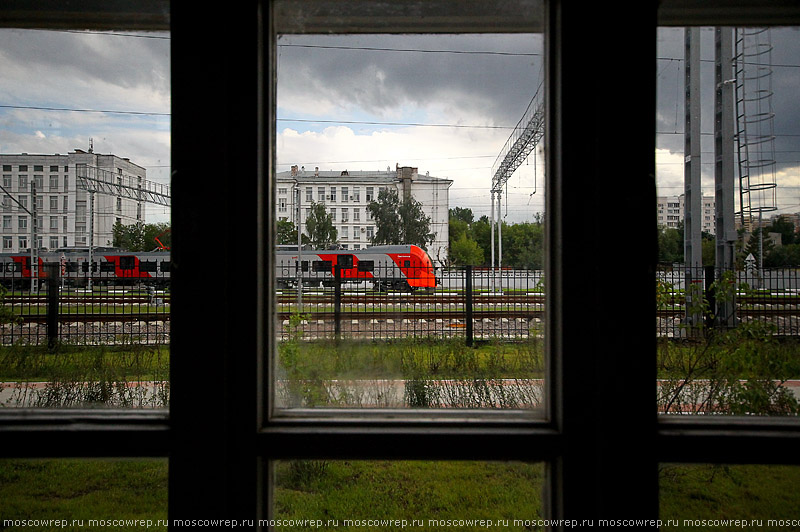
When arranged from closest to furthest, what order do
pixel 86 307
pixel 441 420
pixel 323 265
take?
1. pixel 441 420
2. pixel 323 265
3. pixel 86 307

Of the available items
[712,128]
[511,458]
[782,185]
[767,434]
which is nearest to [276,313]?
[511,458]

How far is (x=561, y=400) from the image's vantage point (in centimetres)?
101

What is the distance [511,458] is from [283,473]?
597 millimetres

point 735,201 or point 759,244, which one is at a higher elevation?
point 735,201

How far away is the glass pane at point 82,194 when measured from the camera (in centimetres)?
138

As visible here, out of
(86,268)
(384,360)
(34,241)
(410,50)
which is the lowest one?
(384,360)

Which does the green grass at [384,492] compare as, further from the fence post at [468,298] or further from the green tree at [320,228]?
the fence post at [468,298]

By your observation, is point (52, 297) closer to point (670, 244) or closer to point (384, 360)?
point (384, 360)

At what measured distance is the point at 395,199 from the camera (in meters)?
1.64

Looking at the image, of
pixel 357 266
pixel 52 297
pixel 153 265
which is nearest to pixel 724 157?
pixel 357 266

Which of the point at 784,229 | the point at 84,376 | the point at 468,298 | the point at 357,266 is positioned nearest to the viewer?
the point at 784,229

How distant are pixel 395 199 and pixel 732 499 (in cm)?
144

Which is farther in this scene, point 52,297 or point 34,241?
point 52,297

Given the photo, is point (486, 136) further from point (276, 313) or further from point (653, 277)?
point (276, 313)
